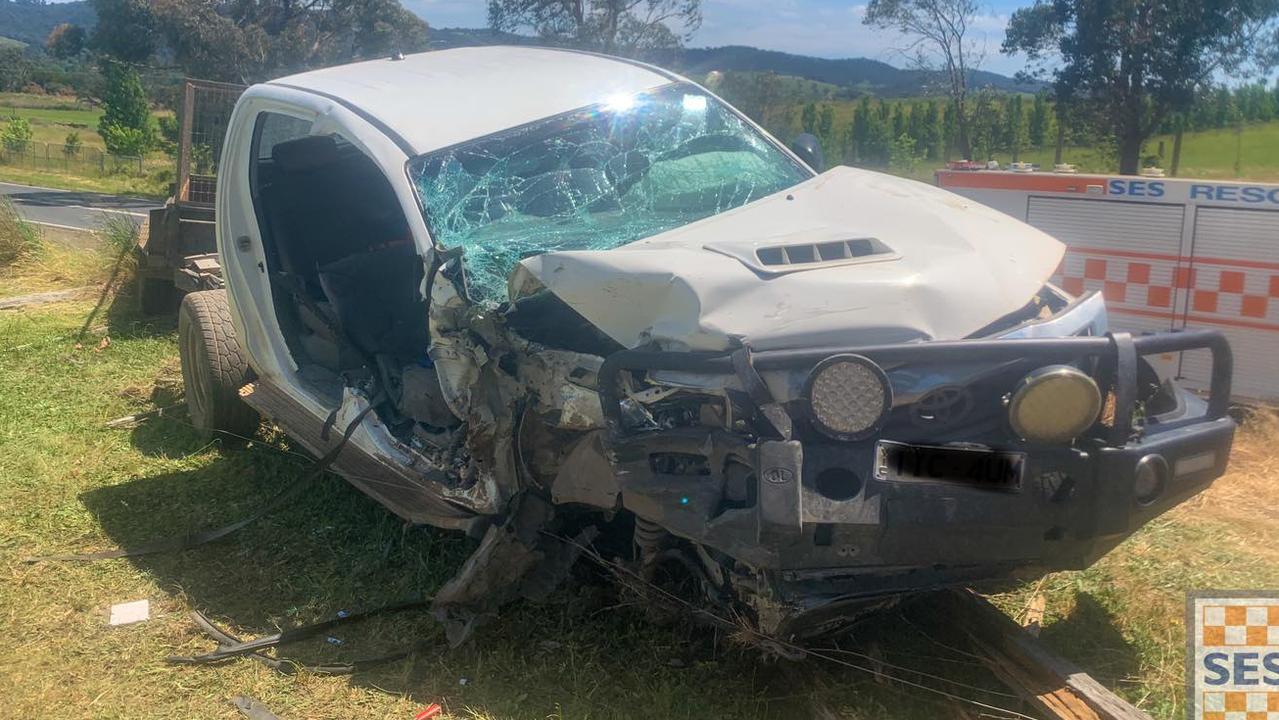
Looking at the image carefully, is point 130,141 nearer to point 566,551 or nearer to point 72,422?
point 72,422

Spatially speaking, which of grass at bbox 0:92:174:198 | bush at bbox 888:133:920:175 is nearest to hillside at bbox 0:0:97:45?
grass at bbox 0:92:174:198

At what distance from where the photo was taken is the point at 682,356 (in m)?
2.79

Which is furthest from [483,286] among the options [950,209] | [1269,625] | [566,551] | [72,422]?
[72,422]

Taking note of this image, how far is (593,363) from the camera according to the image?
3092 millimetres

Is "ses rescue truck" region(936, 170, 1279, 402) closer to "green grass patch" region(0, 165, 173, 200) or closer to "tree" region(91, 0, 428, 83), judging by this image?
"tree" region(91, 0, 428, 83)

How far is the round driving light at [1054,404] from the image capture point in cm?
254

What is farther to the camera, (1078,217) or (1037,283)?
(1078,217)

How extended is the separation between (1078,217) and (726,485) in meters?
4.48

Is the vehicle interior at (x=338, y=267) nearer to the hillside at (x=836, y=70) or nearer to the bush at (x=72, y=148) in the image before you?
the hillside at (x=836, y=70)

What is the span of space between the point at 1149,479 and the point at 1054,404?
1.17ft

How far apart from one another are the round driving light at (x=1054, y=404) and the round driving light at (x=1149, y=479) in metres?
0.18

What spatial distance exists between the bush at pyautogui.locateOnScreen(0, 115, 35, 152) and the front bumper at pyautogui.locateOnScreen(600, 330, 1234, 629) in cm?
4351

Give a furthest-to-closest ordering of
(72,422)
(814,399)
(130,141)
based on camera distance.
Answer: (130,141) → (72,422) → (814,399)

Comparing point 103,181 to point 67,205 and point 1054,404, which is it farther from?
point 1054,404
